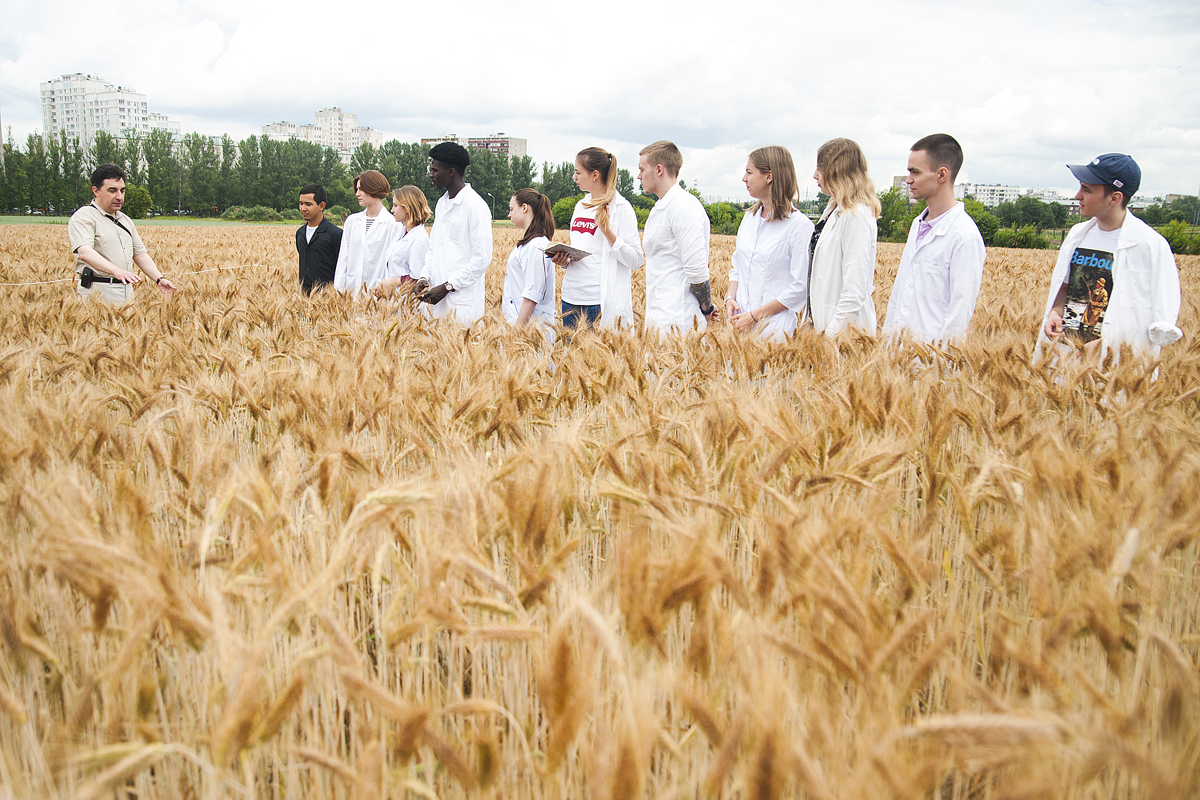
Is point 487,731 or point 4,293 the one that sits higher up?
point 4,293

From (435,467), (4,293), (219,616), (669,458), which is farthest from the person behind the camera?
(4,293)

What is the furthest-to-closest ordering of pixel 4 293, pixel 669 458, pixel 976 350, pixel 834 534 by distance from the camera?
pixel 4 293 → pixel 976 350 → pixel 669 458 → pixel 834 534

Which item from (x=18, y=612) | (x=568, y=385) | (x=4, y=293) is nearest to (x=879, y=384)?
(x=568, y=385)

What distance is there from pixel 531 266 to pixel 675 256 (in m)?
1.27

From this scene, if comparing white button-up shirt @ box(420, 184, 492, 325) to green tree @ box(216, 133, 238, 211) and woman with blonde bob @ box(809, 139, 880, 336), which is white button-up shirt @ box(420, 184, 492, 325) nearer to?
woman with blonde bob @ box(809, 139, 880, 336)

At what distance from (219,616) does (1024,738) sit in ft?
3.35

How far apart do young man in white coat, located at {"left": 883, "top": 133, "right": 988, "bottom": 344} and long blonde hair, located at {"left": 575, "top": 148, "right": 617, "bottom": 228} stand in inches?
83.0

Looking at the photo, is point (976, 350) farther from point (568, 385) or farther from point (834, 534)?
point (834, 534)

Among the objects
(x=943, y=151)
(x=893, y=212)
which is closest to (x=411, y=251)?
(x=943, y=151)

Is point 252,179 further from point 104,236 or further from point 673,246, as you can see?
point 673,246

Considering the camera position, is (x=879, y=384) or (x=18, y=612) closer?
(x=18, y=612)

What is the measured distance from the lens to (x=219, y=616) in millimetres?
958

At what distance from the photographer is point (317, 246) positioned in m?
6.64

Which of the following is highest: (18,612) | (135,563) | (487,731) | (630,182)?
(630,182)
